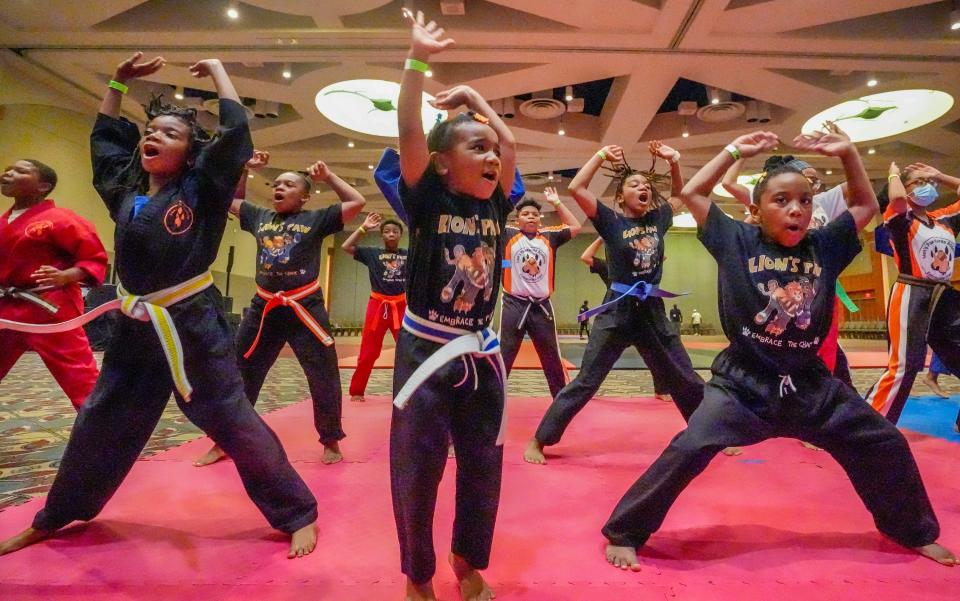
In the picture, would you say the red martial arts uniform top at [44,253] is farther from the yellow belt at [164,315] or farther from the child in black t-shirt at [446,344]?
the child in black t-shirt at [446,344]

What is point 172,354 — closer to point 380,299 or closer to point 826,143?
point 826,143

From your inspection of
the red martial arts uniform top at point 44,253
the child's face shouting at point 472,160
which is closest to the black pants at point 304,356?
the red martial arts uniform top at point 44,253

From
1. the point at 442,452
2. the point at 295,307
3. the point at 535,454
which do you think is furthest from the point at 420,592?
the point at 295,307

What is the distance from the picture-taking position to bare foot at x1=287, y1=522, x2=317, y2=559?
5.91 feet

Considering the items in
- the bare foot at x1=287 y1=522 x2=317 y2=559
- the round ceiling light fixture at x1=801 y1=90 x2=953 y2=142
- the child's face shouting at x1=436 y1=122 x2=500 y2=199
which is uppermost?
the round ceiling light fixture at x1=801 y1=90 x2=953 y2=142

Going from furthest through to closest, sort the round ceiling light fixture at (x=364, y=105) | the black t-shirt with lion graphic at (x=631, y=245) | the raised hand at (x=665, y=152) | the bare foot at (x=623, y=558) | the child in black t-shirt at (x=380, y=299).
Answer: the round ceiling light fixture at (x=364, y=105), the child in black t-shirt at (x=380, y=299), the black t-shirt with lion graphic at (x=631, y=245), the raised hand at (x=665, y=152), the bare foot at (x=623, y=558)

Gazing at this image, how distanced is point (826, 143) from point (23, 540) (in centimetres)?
355

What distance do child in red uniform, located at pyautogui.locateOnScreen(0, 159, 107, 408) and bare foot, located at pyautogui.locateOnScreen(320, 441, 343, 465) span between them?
146 centimetres

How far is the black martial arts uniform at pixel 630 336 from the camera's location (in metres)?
2.99

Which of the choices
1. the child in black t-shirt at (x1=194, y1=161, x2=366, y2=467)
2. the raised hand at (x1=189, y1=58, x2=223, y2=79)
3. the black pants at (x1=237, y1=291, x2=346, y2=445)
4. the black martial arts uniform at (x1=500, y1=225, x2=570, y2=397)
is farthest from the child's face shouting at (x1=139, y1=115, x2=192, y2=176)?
the black martial arts uniform at (x1=500, y1=225, x2=570, y2=397)

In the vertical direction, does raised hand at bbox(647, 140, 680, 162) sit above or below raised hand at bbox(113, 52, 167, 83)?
below

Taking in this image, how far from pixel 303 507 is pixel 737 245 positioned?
2102 mm

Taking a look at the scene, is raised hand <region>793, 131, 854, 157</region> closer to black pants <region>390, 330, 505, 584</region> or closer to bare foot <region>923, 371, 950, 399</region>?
black pants <region>390, 330, 505, 584</region>

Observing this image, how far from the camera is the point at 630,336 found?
310cm
